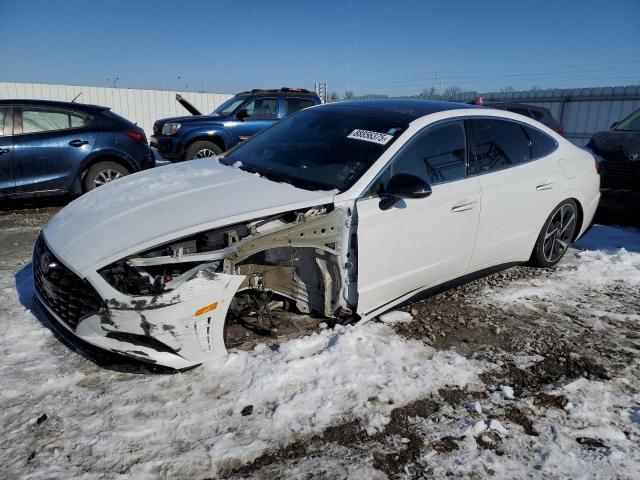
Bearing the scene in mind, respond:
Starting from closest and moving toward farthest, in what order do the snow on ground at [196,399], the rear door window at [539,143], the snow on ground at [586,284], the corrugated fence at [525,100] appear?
the snow on ground at [196,399], the snow on ground at [586,284], the rear door window at [539,143], the corrugated fence at [525,100]

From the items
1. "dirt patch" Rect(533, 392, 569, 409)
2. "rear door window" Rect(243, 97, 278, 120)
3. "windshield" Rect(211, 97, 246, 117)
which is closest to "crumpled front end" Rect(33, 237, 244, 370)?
"dirt patch" Rect(533, 392, 569, 409)

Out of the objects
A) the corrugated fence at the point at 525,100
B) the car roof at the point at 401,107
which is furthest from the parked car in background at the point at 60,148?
the corrugated fence at the point at 525,100

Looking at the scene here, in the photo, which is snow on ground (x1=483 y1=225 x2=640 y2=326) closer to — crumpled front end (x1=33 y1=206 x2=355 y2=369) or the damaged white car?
the damaged white car

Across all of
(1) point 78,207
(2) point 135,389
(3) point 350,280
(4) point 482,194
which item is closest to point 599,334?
(4) point 482,194

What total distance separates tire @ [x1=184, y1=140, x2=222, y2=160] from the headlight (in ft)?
1.60

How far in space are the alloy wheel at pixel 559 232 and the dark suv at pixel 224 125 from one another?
258 inches

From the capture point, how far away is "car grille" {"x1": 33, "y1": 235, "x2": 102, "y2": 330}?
100 inches

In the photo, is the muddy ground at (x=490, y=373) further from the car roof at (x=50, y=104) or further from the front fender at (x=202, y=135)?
the front fender at (x=202, y=135)

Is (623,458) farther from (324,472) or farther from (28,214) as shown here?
(28,214)

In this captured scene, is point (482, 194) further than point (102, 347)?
Yes

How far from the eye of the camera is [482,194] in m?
3.65

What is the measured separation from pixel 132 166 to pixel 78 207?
4.06 meters

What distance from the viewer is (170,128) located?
9.89 meters

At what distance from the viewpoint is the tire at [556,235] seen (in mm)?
4488
